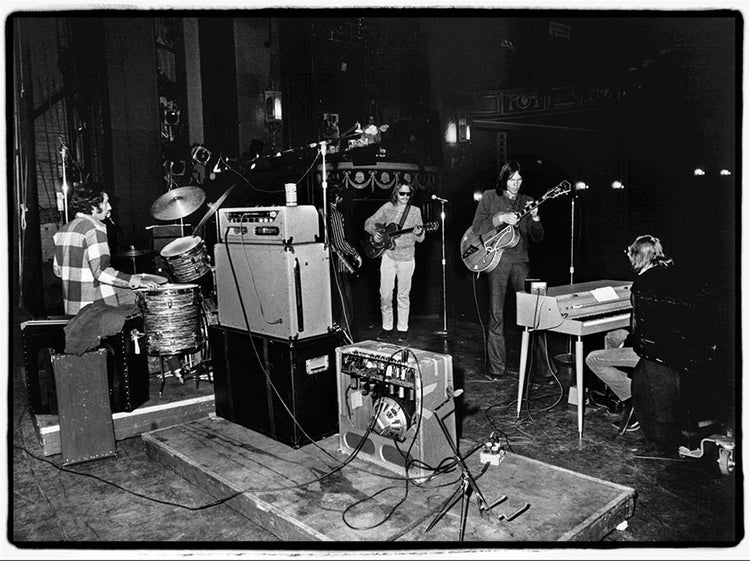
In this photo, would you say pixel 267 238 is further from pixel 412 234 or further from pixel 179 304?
pixel 412 234

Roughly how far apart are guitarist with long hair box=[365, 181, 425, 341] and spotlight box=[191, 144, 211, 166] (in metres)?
2.84

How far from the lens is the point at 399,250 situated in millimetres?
7594

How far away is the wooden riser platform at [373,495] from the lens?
3.06m

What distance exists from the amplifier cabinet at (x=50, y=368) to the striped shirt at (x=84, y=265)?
234mm

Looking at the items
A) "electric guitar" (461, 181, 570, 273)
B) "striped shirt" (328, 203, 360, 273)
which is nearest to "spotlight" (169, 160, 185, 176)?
"striped shirt" (328, 203, 360, 273)

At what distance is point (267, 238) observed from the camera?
421 cm

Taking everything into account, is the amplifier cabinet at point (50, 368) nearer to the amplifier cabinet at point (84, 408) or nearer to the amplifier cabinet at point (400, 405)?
the amplifier cabinet at point (84, 408)

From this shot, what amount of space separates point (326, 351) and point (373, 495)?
1.17 meters

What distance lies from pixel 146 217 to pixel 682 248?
9549 mm

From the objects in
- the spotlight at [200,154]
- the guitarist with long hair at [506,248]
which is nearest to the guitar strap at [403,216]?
the guitarist with long hair at [506,248]

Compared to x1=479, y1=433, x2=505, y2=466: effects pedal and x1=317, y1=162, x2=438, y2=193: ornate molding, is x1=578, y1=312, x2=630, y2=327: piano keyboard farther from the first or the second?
x1=317, y1=162, x2=438, y2=193: ornate molding

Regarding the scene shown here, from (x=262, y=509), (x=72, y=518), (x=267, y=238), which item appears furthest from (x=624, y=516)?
(x=72, y=518)

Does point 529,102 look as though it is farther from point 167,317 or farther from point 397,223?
point 167,317

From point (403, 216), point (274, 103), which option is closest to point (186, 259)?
point (403, 216)
